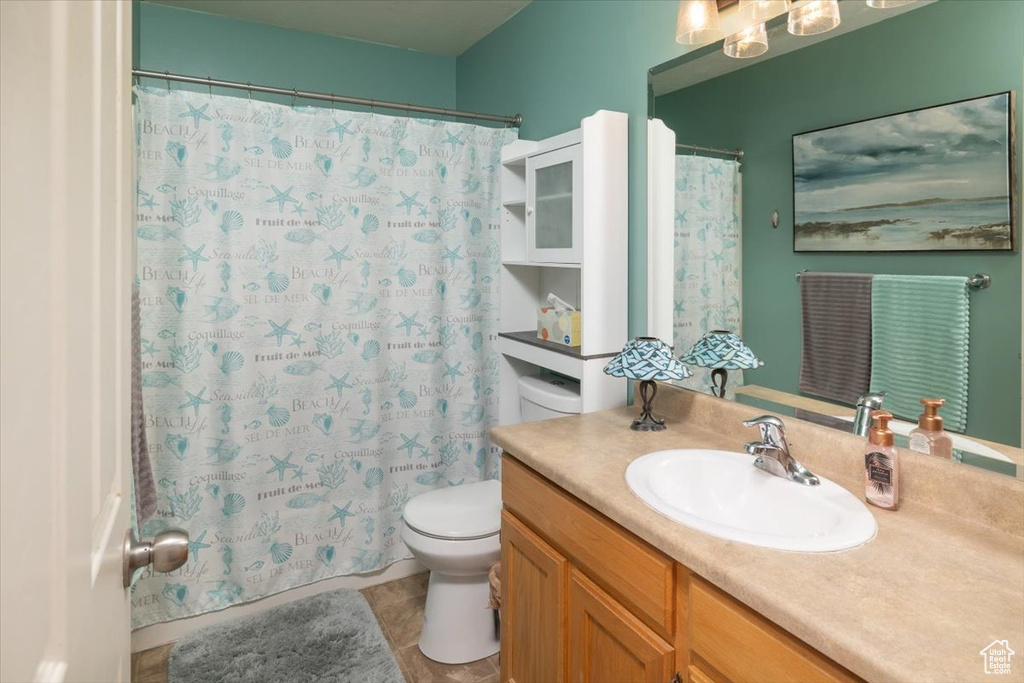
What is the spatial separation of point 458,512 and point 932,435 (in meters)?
1.41

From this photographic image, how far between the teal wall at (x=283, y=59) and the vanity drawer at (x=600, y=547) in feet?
7.41

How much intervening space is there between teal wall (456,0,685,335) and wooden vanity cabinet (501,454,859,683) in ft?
2.67

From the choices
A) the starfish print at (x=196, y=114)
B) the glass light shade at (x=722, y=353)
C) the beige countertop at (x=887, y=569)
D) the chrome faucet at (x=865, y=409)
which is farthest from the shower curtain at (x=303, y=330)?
the chrome faucet at (x=865, y=409)

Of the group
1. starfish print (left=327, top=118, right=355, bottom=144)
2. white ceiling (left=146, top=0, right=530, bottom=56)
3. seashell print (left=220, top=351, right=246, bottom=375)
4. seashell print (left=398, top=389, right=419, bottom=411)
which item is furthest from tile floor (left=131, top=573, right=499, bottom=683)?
white ceiling (left=146, top=0, right=530, bottom=56)

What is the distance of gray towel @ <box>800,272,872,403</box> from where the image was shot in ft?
4.42

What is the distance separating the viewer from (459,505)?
7.02 feet

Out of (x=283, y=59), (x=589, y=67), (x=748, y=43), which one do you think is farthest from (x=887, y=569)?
(x=283, y=59)

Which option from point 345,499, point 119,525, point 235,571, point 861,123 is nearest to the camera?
point 119,525

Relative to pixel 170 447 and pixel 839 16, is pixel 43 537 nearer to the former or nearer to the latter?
pixel 839 16

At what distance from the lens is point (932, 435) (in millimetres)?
1217

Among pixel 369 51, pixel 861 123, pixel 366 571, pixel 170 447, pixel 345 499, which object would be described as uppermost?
pixel 369 51

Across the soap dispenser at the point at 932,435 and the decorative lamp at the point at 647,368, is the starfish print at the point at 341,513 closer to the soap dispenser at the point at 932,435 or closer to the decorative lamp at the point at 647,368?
the decorative lamp at the point at 647,368

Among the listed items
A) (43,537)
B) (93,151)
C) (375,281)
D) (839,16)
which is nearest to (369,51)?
(375,281)

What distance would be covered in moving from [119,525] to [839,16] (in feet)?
5.37
